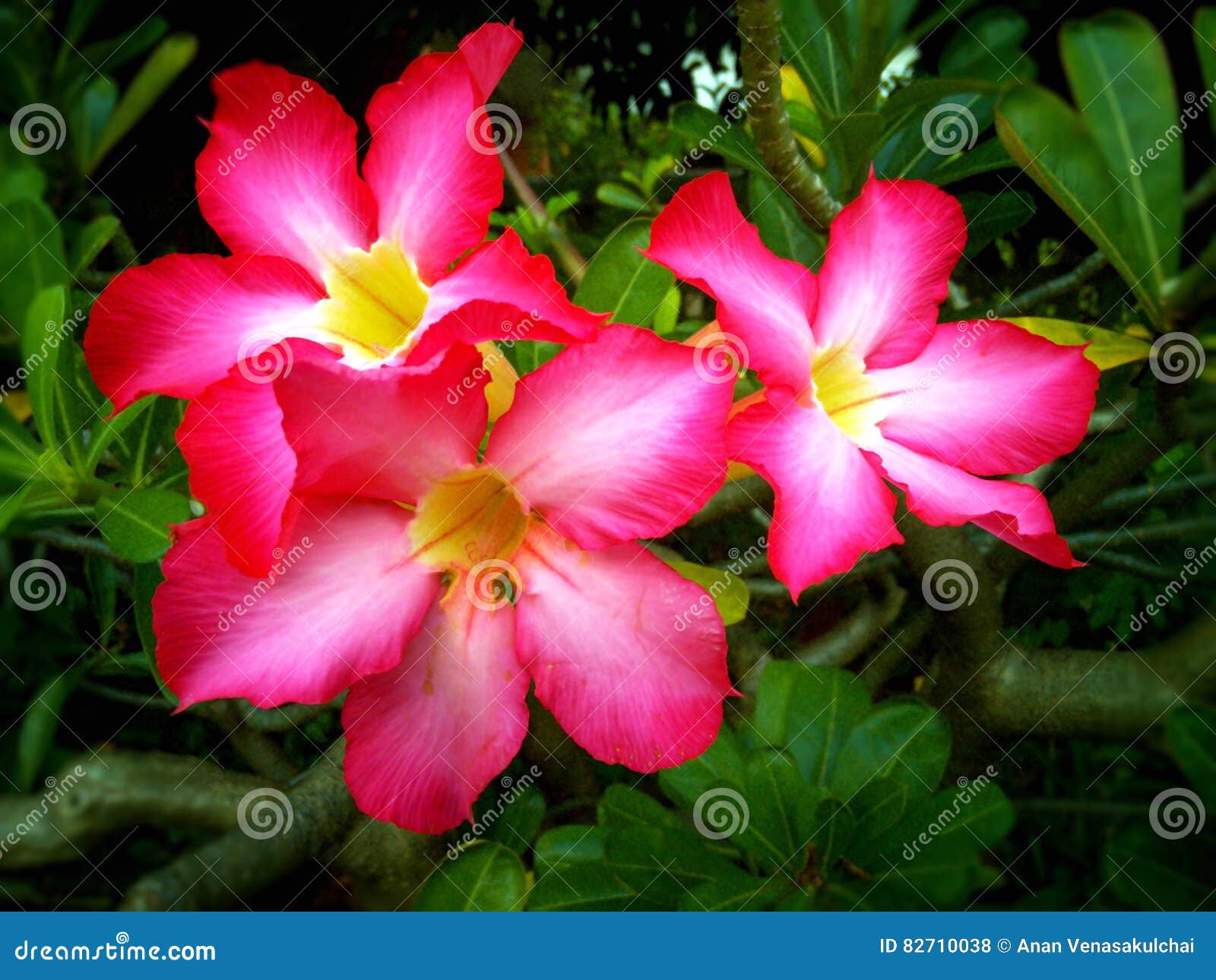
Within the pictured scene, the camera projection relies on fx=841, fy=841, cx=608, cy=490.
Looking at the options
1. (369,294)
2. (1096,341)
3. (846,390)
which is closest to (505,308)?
(369,294)

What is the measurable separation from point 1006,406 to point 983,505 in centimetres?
12

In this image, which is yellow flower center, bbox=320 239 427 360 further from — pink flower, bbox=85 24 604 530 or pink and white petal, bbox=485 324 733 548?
pink and white petal, bbox=485 324 733 548

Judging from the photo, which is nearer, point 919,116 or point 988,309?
point 919,116

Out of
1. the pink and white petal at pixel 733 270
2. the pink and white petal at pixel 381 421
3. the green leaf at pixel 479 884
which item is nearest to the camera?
the pink and white petal at pixel 381 421

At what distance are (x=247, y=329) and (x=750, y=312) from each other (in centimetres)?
37

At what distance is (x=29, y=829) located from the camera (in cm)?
60

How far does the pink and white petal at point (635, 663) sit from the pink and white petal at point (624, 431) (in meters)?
0.03

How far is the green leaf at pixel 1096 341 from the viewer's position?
0.71 m

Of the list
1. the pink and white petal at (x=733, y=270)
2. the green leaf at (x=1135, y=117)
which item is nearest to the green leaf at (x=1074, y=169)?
the green leaf at (x=1135, y=117)

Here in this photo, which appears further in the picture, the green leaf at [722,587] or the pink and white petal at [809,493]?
the green leaf at [722,587]

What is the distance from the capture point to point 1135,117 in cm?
60

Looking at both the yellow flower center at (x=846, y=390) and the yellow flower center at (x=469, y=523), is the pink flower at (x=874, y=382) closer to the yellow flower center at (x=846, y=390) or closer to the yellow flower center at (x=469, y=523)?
the yellow flower center at (x=846, y=390)
